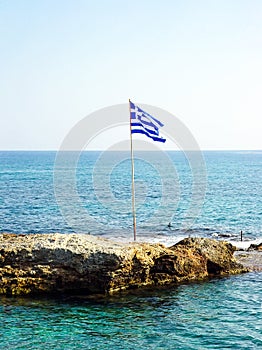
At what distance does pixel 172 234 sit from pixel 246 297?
2256cm

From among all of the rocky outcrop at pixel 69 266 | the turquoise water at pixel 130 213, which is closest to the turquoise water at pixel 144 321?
the rocky outcrop at pixel 69 266

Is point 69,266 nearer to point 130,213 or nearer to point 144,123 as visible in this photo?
point 144,123

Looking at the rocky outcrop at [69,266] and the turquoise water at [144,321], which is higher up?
the rocky outcrop at [69,266]

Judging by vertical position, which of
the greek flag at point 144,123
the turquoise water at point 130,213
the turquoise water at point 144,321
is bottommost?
the turquoise water at point 144,321

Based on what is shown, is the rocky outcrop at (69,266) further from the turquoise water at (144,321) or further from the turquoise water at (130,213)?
the turquoise water at (130,213)

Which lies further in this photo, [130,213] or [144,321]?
[130,213]

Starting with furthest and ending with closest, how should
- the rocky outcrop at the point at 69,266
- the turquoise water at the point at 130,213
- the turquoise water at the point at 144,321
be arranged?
the turquoise water at the point at 130,213
the rocky outcrop at the point at 69,266
the turquoise water at the point at 144,321

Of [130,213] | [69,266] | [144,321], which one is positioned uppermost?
[69,266]

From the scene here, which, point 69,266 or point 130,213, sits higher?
point 69,266

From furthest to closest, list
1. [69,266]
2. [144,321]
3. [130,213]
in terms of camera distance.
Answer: [130,213]
[69,266]
[144,321]

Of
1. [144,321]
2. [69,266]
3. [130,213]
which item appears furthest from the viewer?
[130,213]

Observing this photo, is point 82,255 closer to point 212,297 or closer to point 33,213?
point 212,297

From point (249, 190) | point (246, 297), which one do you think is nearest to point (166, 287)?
point (246, 297)

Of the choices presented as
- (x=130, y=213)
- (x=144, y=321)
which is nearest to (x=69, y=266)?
(x=144, y=321)
